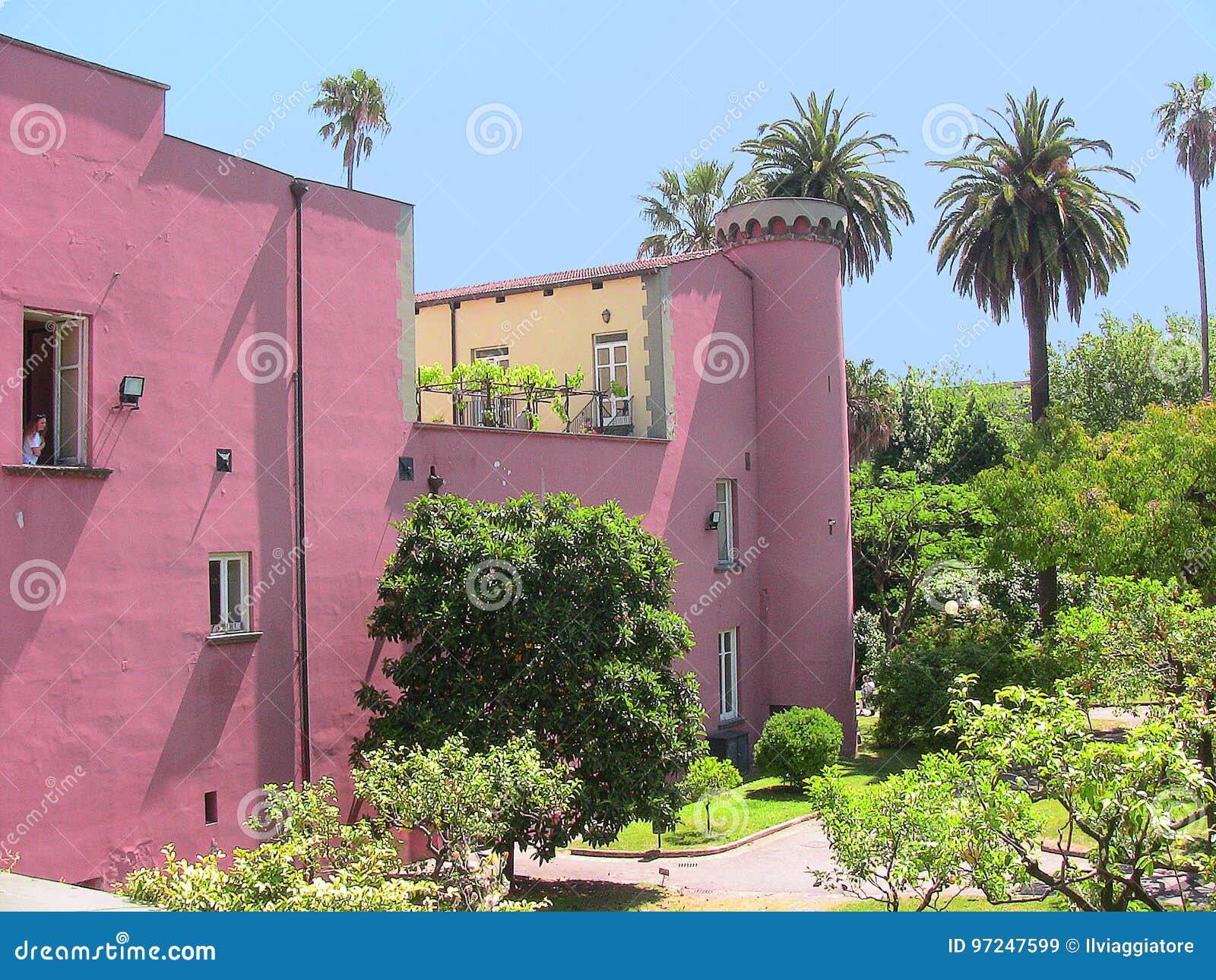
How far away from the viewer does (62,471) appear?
1394cm

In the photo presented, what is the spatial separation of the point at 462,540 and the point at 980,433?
32.8 meters

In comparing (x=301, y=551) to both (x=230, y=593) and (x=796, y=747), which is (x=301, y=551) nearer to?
(x=230, y=593)

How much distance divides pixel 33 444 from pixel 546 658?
7268 mm

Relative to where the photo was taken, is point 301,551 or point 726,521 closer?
point 301,551

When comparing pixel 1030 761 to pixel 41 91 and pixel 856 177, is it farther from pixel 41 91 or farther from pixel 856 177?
pixel 856 177

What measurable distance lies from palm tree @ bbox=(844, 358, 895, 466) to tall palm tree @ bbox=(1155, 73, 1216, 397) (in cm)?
1701

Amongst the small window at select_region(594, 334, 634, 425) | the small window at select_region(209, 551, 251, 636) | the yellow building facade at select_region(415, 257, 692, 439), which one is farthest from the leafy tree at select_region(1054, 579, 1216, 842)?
the small window at select_region(594, 334, 634, 425)

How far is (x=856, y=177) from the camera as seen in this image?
3556cm

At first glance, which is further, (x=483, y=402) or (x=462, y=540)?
(x=483, y=402)

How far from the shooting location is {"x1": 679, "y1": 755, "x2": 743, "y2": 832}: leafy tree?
2164cm

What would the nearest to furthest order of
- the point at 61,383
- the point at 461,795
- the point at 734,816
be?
the point at 461,795, the point at 61,383, the point at 734,816

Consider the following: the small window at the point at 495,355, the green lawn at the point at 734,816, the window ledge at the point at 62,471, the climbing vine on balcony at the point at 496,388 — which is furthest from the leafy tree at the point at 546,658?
the small window at the point at 495,355

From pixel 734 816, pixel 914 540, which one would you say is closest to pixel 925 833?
pixel 734 816
